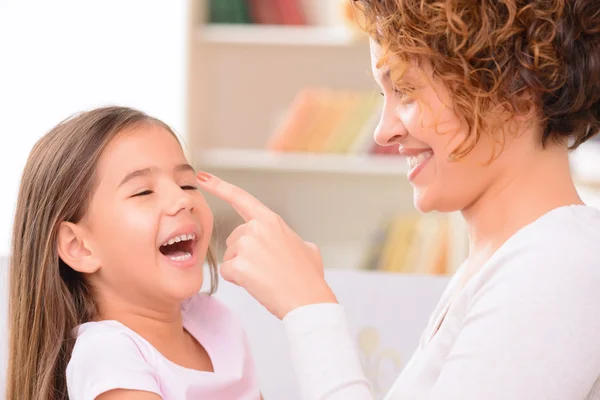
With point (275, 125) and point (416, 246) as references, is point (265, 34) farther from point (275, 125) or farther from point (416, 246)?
point (416, 246)

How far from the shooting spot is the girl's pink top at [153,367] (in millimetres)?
1099

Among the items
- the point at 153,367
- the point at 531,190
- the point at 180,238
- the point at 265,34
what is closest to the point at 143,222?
the point at 180,238

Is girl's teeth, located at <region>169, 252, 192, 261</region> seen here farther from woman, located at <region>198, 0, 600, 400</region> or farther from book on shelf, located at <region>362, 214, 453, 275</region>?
book on shelf, located at <region>362, 214, 453, 275</region>

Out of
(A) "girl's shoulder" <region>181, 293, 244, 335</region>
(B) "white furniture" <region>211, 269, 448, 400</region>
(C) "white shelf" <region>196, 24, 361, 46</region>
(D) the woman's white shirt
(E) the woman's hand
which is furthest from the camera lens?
(C) "white shelf" <region>196, 24, 361, 46</region>

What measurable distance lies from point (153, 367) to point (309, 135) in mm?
2245

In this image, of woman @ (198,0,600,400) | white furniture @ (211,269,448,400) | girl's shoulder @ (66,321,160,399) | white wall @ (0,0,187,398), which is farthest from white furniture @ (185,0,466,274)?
woman @ (198,0,600,400)

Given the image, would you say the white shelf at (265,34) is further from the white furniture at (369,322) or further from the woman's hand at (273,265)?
the woman's hand at (273,265)

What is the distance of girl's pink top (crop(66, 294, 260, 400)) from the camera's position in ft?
3.60

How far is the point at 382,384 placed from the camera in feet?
5.34

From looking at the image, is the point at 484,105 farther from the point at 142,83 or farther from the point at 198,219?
the point at 142,83

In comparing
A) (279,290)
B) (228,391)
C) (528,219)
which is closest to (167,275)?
(228,391)

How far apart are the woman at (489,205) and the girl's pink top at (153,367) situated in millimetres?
243

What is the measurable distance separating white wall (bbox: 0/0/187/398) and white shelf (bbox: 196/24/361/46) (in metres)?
0.17

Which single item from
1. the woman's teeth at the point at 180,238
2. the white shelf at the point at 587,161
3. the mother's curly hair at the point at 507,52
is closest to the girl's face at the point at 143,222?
the woman's teeth at the point at 180,238
